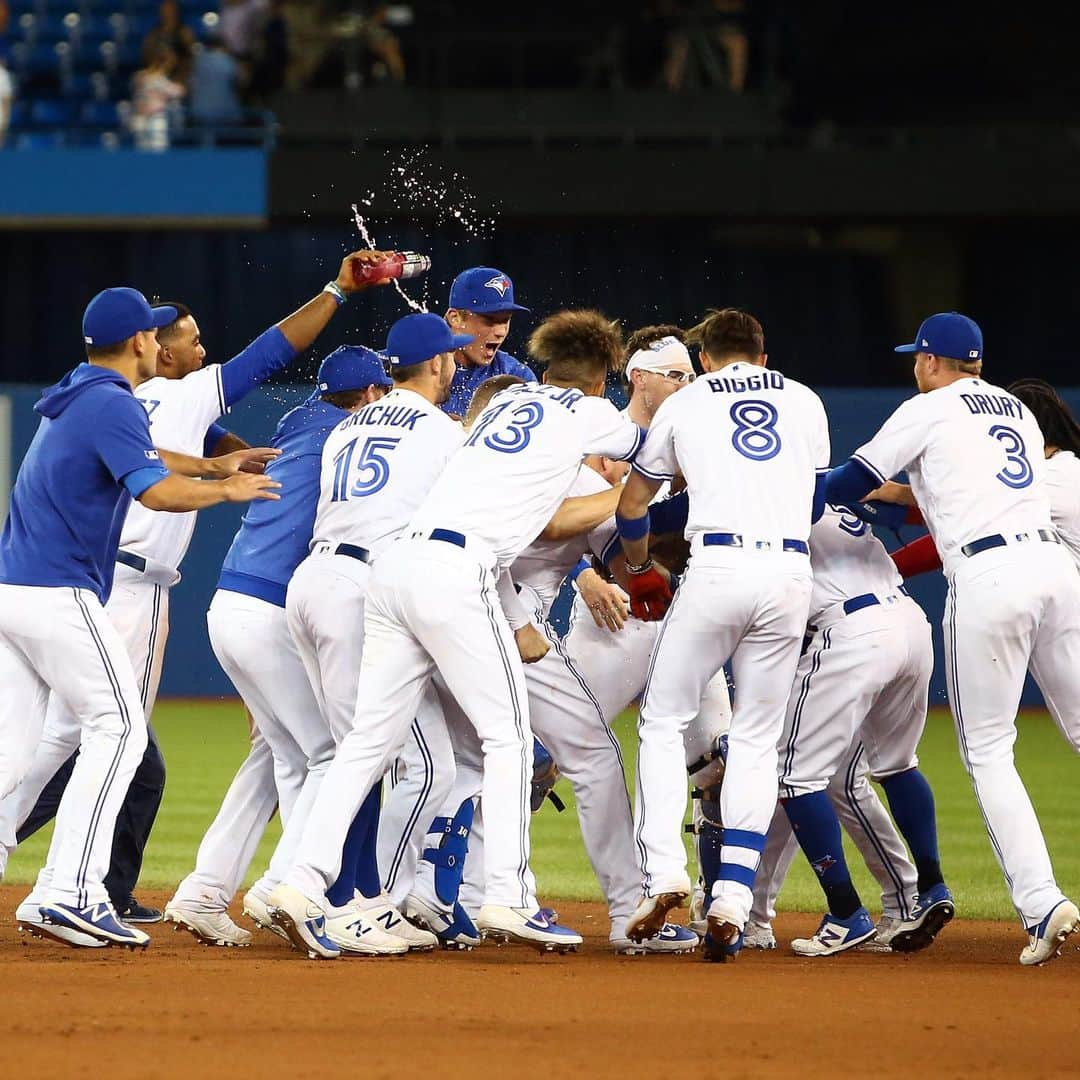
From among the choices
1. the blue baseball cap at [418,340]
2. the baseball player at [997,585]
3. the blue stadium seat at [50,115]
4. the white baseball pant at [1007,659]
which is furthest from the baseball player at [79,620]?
the blue stadium seat at [50,115]

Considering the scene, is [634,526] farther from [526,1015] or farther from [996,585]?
[526,1015]

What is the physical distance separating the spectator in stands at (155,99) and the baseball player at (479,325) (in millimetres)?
11814

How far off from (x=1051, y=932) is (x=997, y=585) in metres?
1.09

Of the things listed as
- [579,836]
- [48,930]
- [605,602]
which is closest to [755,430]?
[605,602]

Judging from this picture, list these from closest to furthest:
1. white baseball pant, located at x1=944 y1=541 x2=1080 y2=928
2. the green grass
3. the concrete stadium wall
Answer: white baseball pant, located at x1=944 y1=541 x2=1080 y2=928 → the green grass → the concrete stadium wall

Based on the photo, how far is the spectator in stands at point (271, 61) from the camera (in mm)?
18922

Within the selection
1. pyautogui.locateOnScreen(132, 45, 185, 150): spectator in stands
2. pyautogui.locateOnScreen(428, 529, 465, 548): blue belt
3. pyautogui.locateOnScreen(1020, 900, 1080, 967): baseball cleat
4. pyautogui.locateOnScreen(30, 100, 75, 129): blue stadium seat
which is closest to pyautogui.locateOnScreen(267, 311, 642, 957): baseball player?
pyautogui.locateOnScreen(428, 529, 465, 548): blue belt

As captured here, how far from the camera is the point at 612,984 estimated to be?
514 cm

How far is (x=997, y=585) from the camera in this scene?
5.65 meters

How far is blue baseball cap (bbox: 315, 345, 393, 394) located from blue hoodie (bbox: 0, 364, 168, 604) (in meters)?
0.89

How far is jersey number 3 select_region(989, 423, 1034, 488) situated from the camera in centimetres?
579

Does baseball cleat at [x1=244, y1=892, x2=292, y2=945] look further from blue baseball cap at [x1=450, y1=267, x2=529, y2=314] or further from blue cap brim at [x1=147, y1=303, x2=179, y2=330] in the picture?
blue baseball cap at [x1=450, y1=267, x2=529, y2=314]

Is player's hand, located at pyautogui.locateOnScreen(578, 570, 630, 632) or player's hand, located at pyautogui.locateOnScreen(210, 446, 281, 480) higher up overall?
player's hand, located at pyautogui.locateOnScreen(210, 446, 281, 480)

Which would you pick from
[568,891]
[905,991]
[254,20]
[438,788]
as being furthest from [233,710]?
[905,991]
